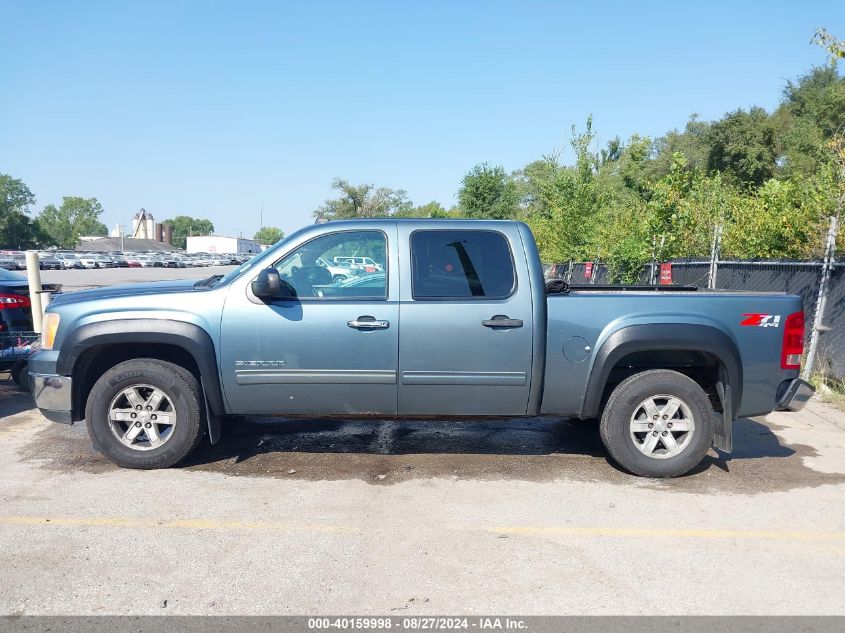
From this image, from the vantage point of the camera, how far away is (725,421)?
5.01m

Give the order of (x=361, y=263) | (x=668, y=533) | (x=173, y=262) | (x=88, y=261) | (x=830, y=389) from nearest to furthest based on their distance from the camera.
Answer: (x=668, y=533)
(x=361, y=263)
(x=830, y=389)
(x=88, y=261)
(x=173, y=262)

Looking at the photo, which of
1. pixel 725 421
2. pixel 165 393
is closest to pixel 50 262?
pixel 165 393

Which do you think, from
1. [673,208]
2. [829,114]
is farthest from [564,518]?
[829,114]

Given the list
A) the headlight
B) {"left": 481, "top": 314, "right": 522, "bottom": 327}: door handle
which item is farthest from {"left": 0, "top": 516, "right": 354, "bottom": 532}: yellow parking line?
{"left": 481, "top": 314, "right": 522, "bottom": 327}: door handle

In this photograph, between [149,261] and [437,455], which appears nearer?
[437,455]

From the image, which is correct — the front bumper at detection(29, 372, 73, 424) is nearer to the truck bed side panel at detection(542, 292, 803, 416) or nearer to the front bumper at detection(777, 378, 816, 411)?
the truck bed side panel at detection(542, 292, 803, 416)

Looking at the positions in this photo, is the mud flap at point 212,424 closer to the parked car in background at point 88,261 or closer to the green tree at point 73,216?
the parked car in background at point 88,261

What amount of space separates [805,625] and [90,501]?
431 centimetres

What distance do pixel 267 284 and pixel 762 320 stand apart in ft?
12.0

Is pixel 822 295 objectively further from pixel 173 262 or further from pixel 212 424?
pixel 173 262

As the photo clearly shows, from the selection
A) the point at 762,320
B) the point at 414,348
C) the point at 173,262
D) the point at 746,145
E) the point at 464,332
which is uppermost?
the point at 746,145

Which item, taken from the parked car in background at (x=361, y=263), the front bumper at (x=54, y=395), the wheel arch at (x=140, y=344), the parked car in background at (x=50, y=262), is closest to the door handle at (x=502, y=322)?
the parked car in background at (x=361, y=263)

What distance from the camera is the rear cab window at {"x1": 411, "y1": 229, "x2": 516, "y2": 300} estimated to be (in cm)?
501

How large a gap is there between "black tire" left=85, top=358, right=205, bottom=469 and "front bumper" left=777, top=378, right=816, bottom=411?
14.5 feet
